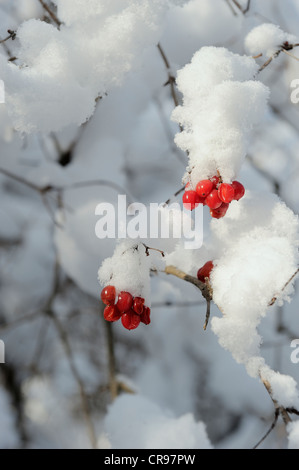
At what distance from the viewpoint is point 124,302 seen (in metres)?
1.07

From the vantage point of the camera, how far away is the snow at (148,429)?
1.70 meters

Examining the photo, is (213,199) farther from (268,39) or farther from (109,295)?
(268,39)

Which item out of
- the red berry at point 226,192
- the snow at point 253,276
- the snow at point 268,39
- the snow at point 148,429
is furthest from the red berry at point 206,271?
the snow at point 148,429

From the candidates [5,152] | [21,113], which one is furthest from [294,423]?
[5,152]

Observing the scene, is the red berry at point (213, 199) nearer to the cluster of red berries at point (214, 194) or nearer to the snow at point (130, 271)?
the cluster of red berries at point (214, 194)

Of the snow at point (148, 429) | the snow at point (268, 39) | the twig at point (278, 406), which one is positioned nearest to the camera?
the twig at point (278, 406)

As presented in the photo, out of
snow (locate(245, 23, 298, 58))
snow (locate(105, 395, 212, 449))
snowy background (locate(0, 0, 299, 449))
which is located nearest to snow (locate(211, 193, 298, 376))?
snowy background (locate(0, 0, 299, 449))

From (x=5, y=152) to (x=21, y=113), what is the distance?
1282 millimetres

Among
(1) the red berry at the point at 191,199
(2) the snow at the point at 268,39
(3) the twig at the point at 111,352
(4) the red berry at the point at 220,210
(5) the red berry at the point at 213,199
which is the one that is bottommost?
(3) the twig at the point at 111,352

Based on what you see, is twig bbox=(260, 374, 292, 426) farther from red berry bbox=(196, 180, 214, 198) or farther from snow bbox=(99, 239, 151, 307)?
red berry bbox=(196, 180, 214, 198)

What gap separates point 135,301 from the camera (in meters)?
1.08

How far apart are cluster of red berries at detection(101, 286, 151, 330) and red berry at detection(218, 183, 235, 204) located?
351 millimetres

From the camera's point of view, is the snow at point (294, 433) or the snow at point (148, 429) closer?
the snow at point (294, 433)

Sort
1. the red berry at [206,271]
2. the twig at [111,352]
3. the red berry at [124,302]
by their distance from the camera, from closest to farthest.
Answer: the red berry at [124,302], the red berry at [206,271], the twig at [111,352]
